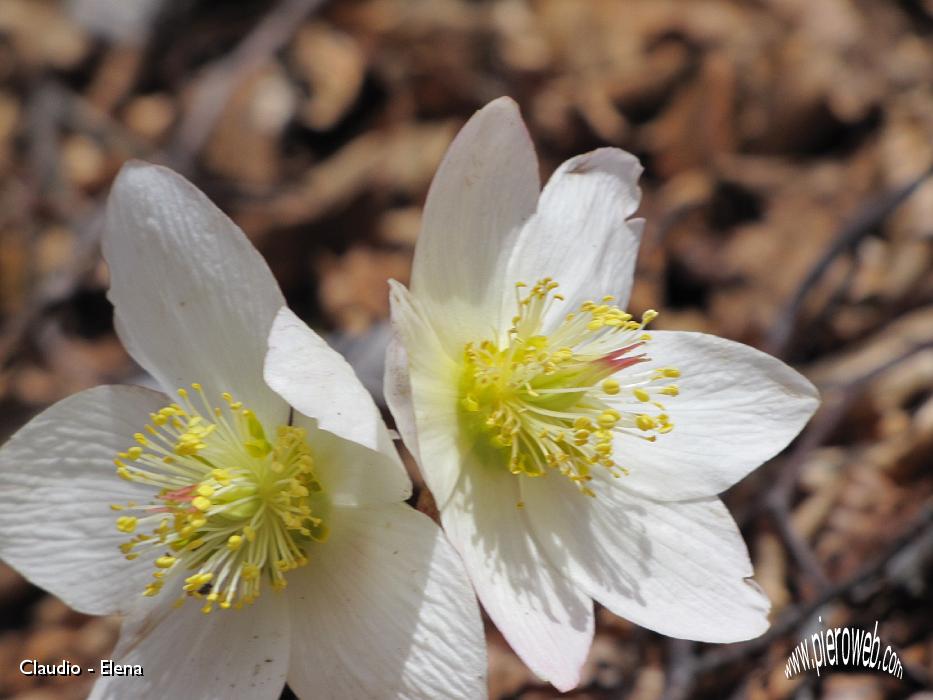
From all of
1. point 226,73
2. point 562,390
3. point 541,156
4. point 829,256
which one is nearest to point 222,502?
point 562,390

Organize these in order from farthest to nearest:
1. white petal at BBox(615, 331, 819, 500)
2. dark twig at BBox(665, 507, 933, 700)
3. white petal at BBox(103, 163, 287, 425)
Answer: dark twig at BBox(665, 507, 933, 700) → white petal at BBox(615, 331, 819, 500) → white petal at BBox(103, 163, 287, 425)

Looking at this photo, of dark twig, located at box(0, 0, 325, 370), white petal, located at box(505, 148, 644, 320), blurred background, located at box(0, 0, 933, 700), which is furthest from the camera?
dark twig, located at box(0, 0, 325, 370)

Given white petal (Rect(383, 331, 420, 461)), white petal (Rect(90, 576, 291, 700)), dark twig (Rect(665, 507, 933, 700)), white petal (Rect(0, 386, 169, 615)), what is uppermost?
white petal (Rect(383, 331, 420, 461))

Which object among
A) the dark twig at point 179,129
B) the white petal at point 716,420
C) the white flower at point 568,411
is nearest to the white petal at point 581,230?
the white flower at point 568,411

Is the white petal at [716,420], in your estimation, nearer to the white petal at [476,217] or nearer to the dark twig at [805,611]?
the white petal at [476,217]

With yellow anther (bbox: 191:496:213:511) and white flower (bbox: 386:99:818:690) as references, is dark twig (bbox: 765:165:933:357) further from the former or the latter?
yellow anther (bbox: 191:496:213:511)

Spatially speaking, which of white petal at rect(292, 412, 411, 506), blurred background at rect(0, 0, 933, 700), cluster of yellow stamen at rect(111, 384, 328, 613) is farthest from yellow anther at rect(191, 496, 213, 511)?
blurred background at rect(0, 0, 933, 700)

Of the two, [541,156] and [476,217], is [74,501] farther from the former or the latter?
[541,156]

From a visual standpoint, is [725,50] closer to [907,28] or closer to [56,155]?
[907,28]
